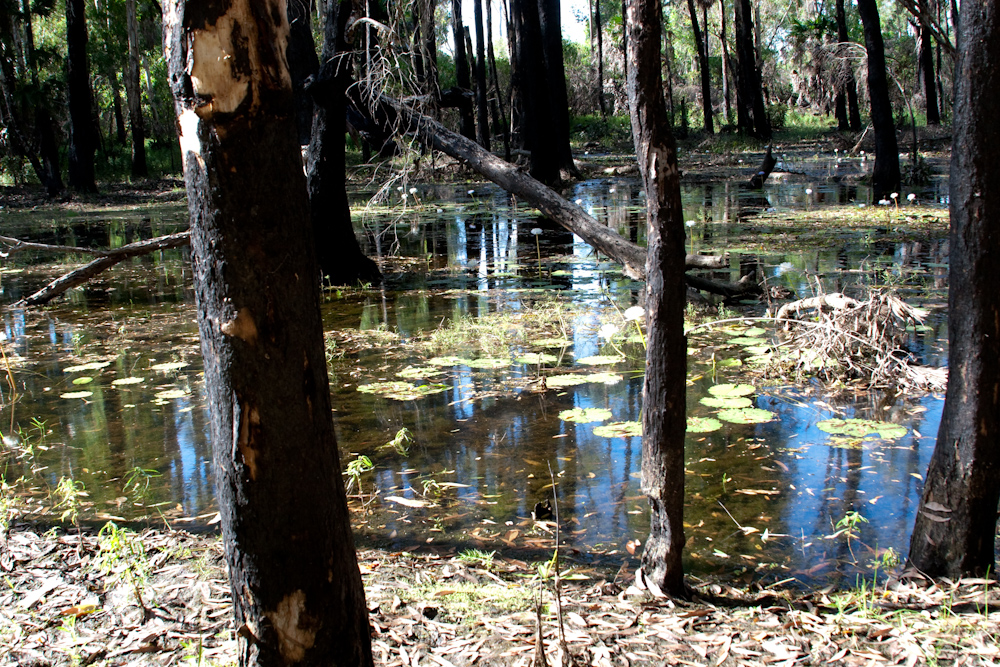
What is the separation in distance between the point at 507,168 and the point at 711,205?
814 cm

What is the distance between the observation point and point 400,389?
559 centimetres

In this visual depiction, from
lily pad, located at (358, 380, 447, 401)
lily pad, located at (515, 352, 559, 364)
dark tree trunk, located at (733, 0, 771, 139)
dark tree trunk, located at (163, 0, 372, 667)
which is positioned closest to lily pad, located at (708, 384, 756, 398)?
lily pad, located at (515, 352, 559, 364)

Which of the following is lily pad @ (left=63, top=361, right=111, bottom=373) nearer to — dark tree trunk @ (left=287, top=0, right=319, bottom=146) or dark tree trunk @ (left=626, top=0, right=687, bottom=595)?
dark tree trunk @ (left=287, top=0, right=319, bottom=146)

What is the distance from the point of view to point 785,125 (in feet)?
149

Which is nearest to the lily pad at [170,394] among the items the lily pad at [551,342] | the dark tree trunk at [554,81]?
the lily pad at [551,342]

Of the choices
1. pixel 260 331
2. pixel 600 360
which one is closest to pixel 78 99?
pixel 600 360

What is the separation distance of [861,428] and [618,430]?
Answer: 1.39 metres

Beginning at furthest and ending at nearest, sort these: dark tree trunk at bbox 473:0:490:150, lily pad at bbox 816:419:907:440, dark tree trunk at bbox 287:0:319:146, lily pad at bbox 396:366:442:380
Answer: dark tree trunk at bbox 473:0:490:150, dark tree trunk at bbox 287:0:319:146, lily pad at bbox 396:366:442:380, lily pad at bbox 816:419:907:440

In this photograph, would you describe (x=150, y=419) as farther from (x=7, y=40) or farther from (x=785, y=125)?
(x=785, y=125)

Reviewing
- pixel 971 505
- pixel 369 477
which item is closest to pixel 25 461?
pixel 369 477

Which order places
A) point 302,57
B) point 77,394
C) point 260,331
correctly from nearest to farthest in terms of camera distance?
point 260,331
point 77,394
point 302,57

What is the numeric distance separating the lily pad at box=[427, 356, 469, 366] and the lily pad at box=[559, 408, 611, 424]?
1.34 meters

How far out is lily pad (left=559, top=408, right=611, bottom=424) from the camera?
191 inches

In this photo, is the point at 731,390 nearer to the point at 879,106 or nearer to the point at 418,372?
the point at 418,372
